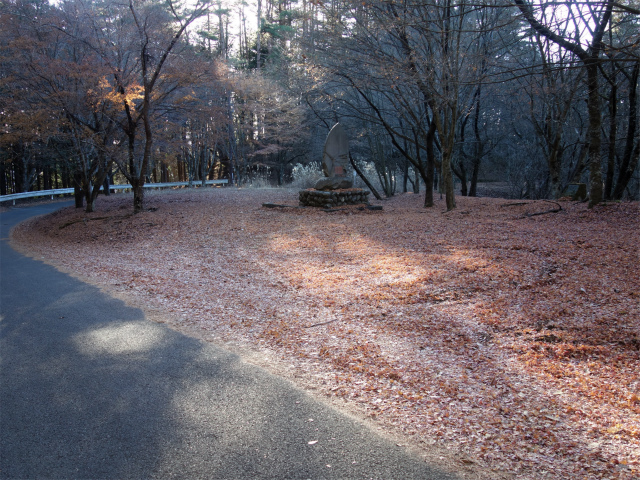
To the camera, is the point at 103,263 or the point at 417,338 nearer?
the point at 417,338

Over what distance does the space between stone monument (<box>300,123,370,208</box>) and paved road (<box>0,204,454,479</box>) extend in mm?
10167

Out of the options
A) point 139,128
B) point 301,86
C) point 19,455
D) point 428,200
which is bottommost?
point 19,455

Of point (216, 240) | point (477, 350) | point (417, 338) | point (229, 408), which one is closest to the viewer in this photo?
point (229, 408)

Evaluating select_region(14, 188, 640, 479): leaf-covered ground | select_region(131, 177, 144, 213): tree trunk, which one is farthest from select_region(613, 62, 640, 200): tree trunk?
select_region(131, 177, 144, 213): tree trunk

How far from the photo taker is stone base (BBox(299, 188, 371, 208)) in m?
14.1

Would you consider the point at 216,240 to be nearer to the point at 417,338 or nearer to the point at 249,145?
the point at 417,338

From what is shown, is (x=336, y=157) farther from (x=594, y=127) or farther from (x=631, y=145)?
(x=631, y=145)

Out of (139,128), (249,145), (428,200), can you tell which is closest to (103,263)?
(139,128)

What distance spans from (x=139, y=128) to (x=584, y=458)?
1636cm

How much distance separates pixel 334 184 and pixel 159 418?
12.2m

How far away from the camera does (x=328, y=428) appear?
111 inches

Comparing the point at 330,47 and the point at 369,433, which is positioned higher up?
the point at 330,47

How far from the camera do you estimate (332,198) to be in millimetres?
14133

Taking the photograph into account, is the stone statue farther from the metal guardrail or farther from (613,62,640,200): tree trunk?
the metal guardrail
